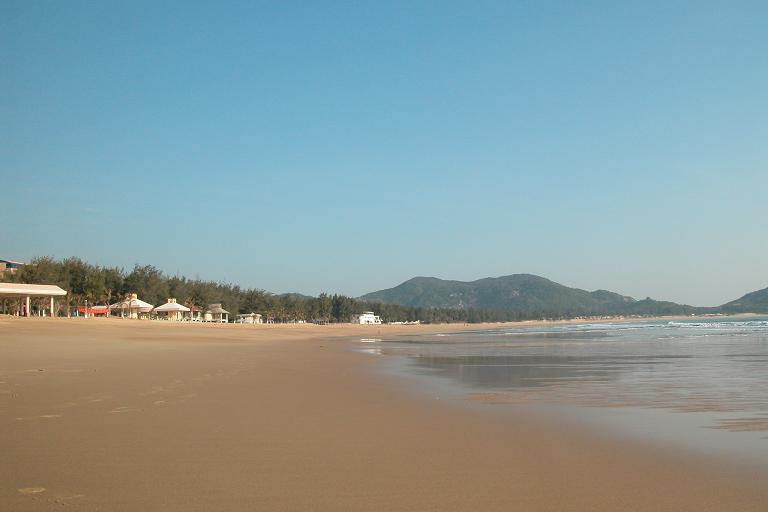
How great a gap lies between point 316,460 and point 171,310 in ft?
232

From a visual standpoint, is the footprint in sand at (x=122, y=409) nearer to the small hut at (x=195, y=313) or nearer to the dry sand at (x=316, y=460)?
the dry sand at (x=316, y=460)

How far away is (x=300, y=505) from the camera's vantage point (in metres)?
4.89

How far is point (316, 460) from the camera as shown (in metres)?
6.42

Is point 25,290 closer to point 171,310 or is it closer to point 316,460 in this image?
point 171,310

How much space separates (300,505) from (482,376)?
12664 millimetres

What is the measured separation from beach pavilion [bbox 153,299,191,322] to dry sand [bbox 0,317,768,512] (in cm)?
6172

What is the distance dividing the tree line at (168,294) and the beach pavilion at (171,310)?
4.12 metres

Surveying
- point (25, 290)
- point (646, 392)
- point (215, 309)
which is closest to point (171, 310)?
point (25, 290)

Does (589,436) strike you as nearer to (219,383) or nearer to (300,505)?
(300,505)

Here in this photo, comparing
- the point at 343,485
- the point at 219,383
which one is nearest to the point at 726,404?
the point at 343,485

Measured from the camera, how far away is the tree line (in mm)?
66250

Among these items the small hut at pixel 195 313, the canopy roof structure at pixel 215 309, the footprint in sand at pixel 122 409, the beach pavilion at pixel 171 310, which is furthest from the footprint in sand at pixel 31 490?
the canopy roof structure at pixel 215 309

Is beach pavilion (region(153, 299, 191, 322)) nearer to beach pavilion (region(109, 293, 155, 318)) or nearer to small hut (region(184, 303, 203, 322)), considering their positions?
beach pavilion (region(109, 293, 155, 318))

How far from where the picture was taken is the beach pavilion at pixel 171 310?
71.1 m
